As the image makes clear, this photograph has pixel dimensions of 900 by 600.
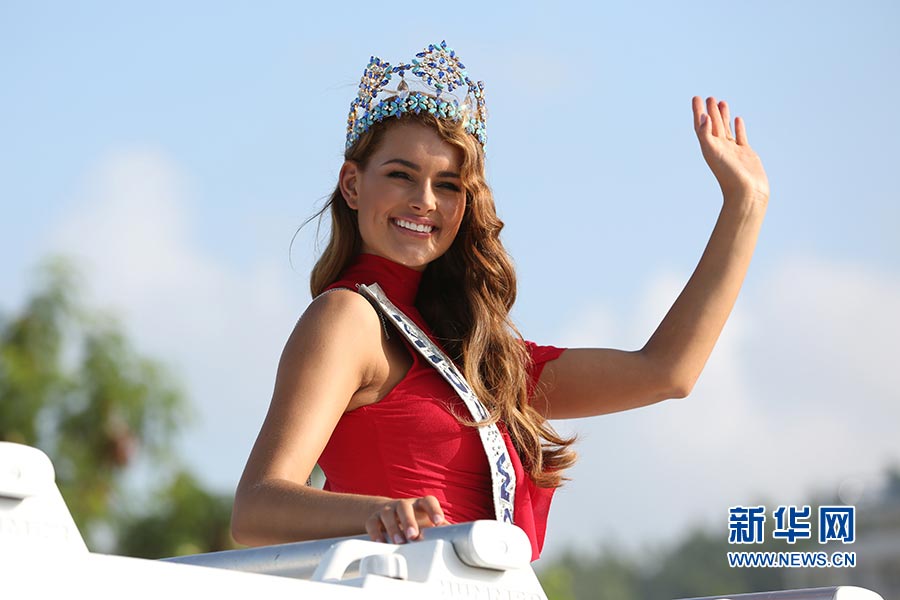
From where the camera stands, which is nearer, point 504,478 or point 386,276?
point 504,478

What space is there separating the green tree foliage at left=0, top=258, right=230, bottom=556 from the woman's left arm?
17.3 m

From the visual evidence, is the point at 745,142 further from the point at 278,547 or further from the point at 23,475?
the point at 23,475

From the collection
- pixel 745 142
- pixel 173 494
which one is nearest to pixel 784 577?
pixel 173 494

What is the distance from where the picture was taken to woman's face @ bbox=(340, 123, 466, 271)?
298 centimetres

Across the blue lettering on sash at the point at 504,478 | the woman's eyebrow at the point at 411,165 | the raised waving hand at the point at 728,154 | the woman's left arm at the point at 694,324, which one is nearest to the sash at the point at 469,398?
the blue lettering on sash at the point at 504,478

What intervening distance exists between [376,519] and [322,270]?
1212 millimetres

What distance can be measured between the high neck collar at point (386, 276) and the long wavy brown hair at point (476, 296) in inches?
2.4

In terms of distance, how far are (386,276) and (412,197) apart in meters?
0.20

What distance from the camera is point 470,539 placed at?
1.75 m

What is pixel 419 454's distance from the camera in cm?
275

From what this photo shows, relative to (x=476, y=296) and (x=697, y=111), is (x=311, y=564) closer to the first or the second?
(x=476, y=296)

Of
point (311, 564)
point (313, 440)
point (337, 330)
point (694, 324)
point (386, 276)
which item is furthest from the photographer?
point (694, 324)

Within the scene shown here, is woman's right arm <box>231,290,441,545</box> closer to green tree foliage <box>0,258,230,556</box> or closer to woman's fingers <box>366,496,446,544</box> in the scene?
woman's fingers <box>366,496,446,544</box>

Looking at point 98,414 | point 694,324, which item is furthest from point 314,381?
point 98,414
